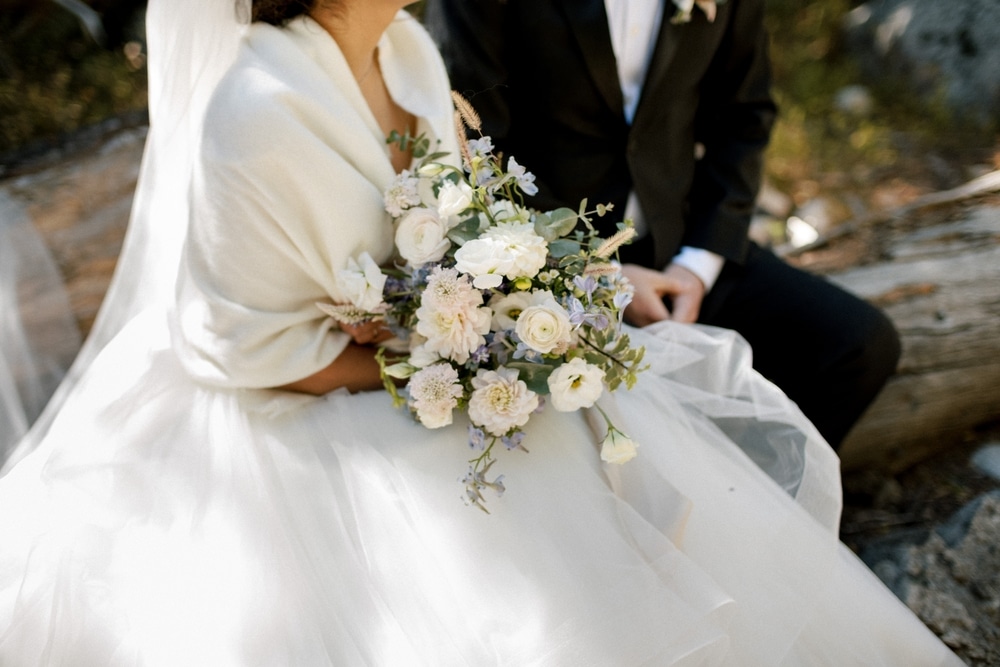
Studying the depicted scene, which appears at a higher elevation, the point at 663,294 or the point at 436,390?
the point at 436,390

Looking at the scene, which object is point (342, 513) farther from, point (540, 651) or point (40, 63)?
point (40, 63)

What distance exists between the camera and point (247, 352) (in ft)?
5.12

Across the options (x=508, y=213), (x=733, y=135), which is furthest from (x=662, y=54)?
(x=508, y=213)

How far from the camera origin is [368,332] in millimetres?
1647

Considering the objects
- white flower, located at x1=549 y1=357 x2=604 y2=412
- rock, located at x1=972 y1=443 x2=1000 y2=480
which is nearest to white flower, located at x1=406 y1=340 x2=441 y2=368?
white flower, located at x1=549 y1=357 x2=604 y2=412

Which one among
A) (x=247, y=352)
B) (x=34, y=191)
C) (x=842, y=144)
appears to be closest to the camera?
(x=247, y=352)

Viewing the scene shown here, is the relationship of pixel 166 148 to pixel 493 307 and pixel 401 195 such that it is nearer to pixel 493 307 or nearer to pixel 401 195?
pixel 401 195

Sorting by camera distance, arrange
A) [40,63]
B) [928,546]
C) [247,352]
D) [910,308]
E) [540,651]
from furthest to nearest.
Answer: [40,63] < [910,308] < [928,546] < [247,352] < [540,651]

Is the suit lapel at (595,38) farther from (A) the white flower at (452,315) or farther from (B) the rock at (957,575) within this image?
(B) the rock at (957,575)

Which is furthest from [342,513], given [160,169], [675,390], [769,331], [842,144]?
[842,144]

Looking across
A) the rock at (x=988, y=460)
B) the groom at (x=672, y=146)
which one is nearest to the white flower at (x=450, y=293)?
the groom at (x=672, y=146)

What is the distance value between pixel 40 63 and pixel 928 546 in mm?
4420

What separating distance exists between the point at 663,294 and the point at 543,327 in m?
1.13

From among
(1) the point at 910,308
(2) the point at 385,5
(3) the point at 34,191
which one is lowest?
(1) the point at 910,308
